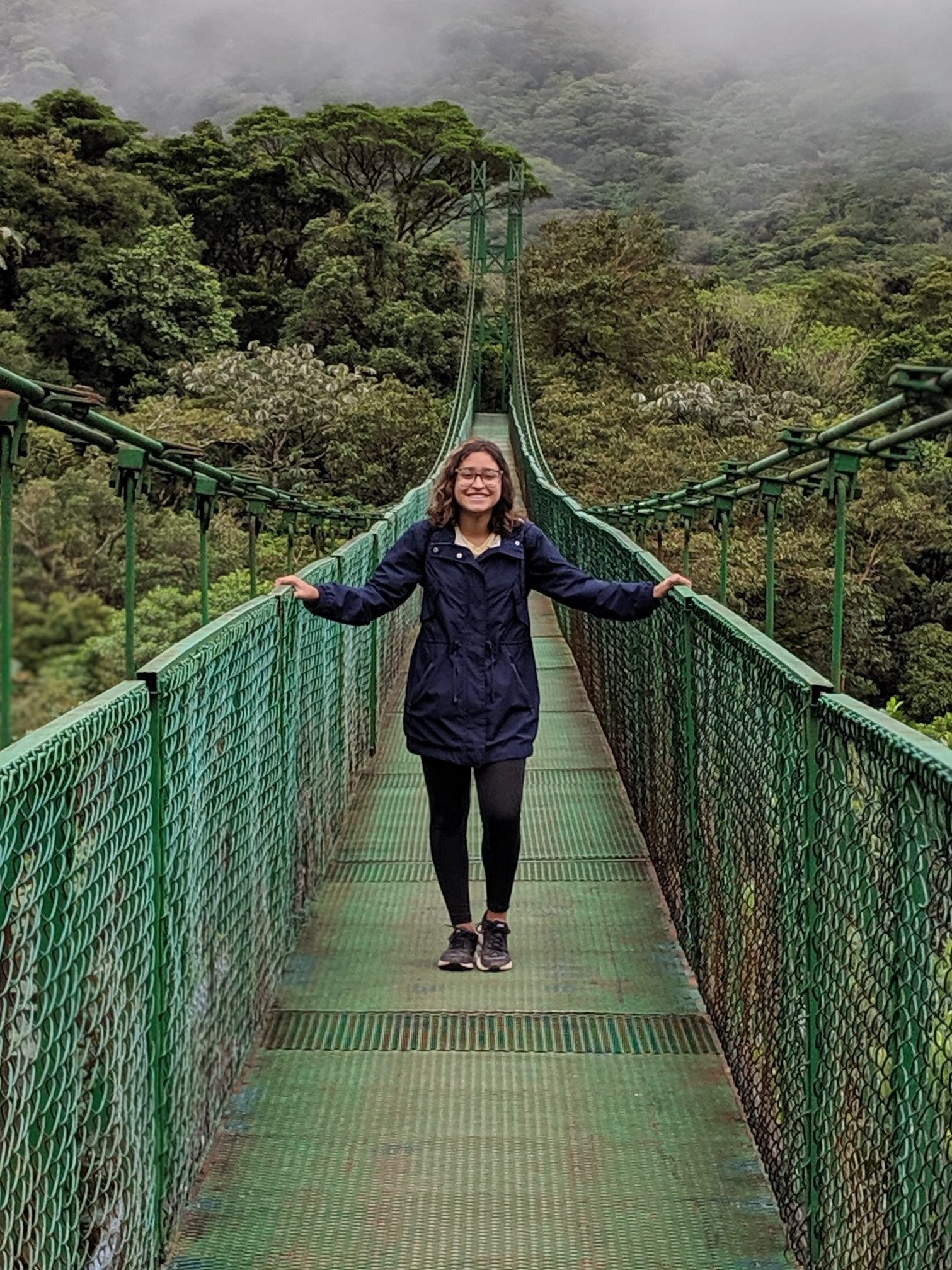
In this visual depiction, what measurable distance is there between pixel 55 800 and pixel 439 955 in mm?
2137

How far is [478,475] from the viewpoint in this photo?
3.10 m

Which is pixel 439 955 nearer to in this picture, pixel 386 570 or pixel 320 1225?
pixel 386 570

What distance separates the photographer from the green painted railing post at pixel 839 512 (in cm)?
218

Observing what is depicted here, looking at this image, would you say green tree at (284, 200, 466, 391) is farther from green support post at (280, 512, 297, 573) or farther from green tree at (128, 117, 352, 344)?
green support post at (280, 512, 297, 573)

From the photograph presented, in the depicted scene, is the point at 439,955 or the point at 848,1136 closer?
the point at 848,1136

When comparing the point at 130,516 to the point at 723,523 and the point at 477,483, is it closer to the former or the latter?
the point at 477,483

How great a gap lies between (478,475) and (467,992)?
1.16 metres

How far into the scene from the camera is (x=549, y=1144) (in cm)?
254

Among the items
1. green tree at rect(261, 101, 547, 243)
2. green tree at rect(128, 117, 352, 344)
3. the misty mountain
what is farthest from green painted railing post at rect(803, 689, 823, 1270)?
the misty mountain

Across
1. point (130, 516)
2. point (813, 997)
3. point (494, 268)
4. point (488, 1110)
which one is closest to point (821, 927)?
point (813, 997)

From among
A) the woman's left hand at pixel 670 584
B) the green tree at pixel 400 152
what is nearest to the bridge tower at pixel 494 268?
the green tree at pixel 400 152

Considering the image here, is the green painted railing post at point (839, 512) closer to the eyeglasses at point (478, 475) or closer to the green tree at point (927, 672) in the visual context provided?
the eyeglasses at point (478, 475)

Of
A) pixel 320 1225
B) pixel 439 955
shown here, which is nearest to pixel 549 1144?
pixel 320 1225

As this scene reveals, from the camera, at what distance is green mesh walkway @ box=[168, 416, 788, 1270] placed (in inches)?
87.7
